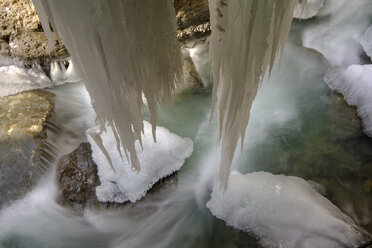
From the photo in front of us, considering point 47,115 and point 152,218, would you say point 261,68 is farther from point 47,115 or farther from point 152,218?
point 47,115

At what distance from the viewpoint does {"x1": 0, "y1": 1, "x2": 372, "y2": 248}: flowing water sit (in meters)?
2.38

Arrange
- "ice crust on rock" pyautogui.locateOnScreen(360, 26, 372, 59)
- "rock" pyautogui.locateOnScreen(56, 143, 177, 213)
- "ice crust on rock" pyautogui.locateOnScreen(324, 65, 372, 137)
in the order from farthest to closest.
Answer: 1. "ice crust on rock" pyautogui.locateOnScreen(360, 26, 372, 59)
2. "ice crust on rock" pyautogui.locateOnScreen(324, 65, 372, 137)
3. "rock" pyautogui.locateOnScreen(56, 143, 177, 213)

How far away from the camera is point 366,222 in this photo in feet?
6.94

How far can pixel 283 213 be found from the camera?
203 centimetres

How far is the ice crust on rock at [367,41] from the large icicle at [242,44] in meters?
3.45

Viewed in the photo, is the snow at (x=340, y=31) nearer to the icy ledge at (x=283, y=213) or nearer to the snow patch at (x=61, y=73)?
the icy ledge at (x=283, y=213)

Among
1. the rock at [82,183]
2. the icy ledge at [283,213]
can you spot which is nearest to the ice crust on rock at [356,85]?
the icy ledge at [283,213]

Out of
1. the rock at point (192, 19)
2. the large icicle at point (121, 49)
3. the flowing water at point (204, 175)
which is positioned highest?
the large icicle at point (121, 49)

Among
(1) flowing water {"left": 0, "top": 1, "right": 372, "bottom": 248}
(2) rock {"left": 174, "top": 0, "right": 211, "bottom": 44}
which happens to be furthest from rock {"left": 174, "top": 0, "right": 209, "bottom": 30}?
(1) flowing water {"left": 0, "top": 1, "right": 372, "bottom": 248}

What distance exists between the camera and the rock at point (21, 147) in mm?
2582

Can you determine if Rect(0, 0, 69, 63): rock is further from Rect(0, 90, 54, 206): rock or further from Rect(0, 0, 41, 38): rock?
Rect(0, 90, 54, 206): rock

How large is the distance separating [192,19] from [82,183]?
235 cm

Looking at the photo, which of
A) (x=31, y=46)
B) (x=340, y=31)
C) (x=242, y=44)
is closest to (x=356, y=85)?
(x=340, y=31)

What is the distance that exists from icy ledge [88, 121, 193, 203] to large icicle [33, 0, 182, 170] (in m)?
1.16
